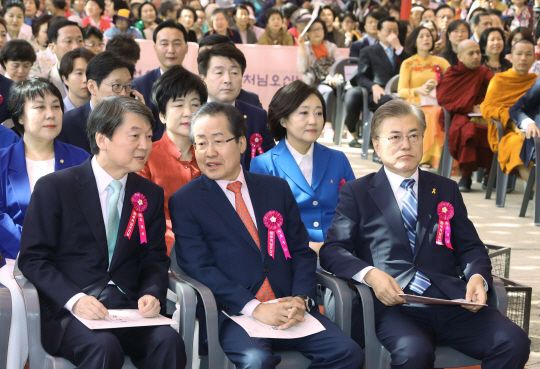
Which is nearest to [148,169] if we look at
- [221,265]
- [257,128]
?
[221,265]

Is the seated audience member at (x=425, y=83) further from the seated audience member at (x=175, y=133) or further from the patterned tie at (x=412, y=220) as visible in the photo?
the patterned tie at (x=412, y=220)

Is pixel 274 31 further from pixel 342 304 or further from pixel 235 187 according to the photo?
pixel 342 304

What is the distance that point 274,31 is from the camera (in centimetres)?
848

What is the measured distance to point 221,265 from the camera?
2.31 meters

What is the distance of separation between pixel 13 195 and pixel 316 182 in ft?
4.27

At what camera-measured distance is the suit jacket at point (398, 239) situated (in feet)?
7.80

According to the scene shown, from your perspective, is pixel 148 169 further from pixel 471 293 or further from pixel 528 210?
pixel 528 210

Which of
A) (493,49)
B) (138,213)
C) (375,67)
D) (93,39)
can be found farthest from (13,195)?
(375,67)

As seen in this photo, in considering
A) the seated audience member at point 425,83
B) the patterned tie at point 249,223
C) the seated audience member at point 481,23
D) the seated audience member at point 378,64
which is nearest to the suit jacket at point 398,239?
the patterned tie at point 249,223

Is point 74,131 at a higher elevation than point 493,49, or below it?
below

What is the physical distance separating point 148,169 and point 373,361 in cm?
127

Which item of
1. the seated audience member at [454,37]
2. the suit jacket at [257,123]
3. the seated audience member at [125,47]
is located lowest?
the suit jacket at [257,123]

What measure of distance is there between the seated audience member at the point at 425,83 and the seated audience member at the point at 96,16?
4.09 m

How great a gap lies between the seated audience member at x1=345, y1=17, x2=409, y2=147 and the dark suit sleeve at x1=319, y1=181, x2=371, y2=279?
4.95 metres
